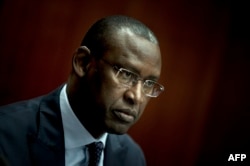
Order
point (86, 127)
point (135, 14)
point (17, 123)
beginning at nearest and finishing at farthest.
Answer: point (17, 123), point (86, 127), point (135, 14)

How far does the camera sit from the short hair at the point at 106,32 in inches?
62.9

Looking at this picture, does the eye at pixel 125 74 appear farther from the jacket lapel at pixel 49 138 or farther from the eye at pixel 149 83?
the jacket lapel at pixel 49 138

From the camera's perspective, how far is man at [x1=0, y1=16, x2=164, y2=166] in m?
1.48

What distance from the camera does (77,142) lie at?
1.58m

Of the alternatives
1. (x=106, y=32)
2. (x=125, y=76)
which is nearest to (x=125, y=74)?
(x=125, y=76)

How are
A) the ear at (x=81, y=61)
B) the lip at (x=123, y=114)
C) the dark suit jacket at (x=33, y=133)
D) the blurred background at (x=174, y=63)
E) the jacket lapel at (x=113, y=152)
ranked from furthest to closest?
Result: 1. the blurred background at (x=174, y=63)
2. the jacket lapel at (x=113, y=152)
3. the ear at (x=81, y=61)
4. the lip at (x=123, y=114)
5. the dark suit jacket at (x=33, y=133)

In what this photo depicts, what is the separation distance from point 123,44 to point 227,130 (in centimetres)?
179

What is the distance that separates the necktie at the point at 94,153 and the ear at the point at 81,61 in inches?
13.8

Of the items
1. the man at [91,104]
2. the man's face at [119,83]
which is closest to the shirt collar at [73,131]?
the man at [91,104]

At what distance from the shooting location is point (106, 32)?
63.8 inches

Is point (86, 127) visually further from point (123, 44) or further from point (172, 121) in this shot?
point (172, 121)

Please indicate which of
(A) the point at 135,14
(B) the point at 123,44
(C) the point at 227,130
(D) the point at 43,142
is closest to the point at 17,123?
(D) the point at 43,142

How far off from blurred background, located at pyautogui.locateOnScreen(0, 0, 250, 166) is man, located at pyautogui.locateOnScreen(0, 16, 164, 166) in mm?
640

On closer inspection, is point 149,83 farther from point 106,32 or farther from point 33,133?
point 33,133
